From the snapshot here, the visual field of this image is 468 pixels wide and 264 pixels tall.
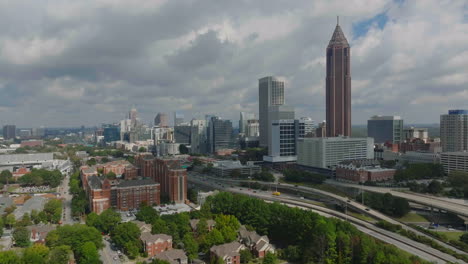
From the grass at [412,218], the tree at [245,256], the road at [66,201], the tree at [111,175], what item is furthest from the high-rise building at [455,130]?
the road at [66,201]

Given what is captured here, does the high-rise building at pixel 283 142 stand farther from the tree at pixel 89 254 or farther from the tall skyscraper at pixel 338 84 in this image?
the tree at pixel 89 254

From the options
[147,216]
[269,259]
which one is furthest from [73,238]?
[269,259]

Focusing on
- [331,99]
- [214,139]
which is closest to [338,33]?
[331,99]

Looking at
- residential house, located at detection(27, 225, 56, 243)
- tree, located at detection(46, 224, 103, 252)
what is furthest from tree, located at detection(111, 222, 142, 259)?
residential house, located at detection(27, 225, 56, 243)

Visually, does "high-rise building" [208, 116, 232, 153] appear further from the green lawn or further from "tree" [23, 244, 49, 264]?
"tree" [23, 244, 49, 264]

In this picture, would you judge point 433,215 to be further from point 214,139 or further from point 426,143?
point 214,139

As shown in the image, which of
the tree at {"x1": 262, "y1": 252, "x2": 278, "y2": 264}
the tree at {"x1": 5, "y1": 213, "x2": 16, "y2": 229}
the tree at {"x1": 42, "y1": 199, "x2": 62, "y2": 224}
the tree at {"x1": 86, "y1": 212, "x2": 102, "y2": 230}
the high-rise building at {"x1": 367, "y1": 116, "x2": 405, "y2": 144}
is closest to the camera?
the tree at {"x1": 262, "y1": 252, "x2": 278, "y2": 264}
